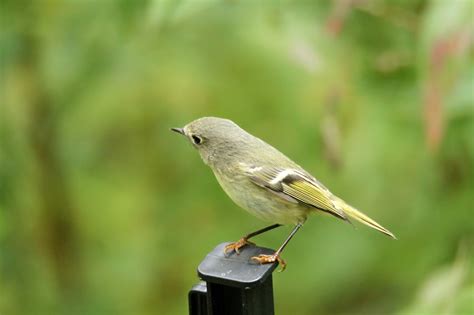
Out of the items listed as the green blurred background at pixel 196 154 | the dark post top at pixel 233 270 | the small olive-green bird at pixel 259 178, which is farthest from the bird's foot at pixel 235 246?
the green blurred background at pixel 196 154

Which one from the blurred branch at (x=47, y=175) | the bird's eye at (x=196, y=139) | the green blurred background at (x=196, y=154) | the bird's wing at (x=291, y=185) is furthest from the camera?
the blurred branch at (x=47, y=175)

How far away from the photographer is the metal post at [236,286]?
60.7 inches

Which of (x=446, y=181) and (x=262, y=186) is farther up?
(x=262, y=186)

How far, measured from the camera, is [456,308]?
2152 mm

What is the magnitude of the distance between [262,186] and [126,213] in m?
1.33

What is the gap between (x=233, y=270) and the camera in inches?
62.9

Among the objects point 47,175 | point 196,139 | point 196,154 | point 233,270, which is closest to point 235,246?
point 233,270

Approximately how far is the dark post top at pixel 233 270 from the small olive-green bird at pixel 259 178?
575mm

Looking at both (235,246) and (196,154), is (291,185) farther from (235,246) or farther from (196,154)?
(196,154)

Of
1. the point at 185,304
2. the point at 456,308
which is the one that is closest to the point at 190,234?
the point at 185,304

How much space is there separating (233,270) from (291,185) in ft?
2.55

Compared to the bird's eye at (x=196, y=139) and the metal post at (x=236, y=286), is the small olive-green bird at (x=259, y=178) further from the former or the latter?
the metal post at (x=236, y=286)

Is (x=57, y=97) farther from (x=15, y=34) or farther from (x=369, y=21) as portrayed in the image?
(x=369, y=21)

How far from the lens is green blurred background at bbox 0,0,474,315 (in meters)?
2.61
